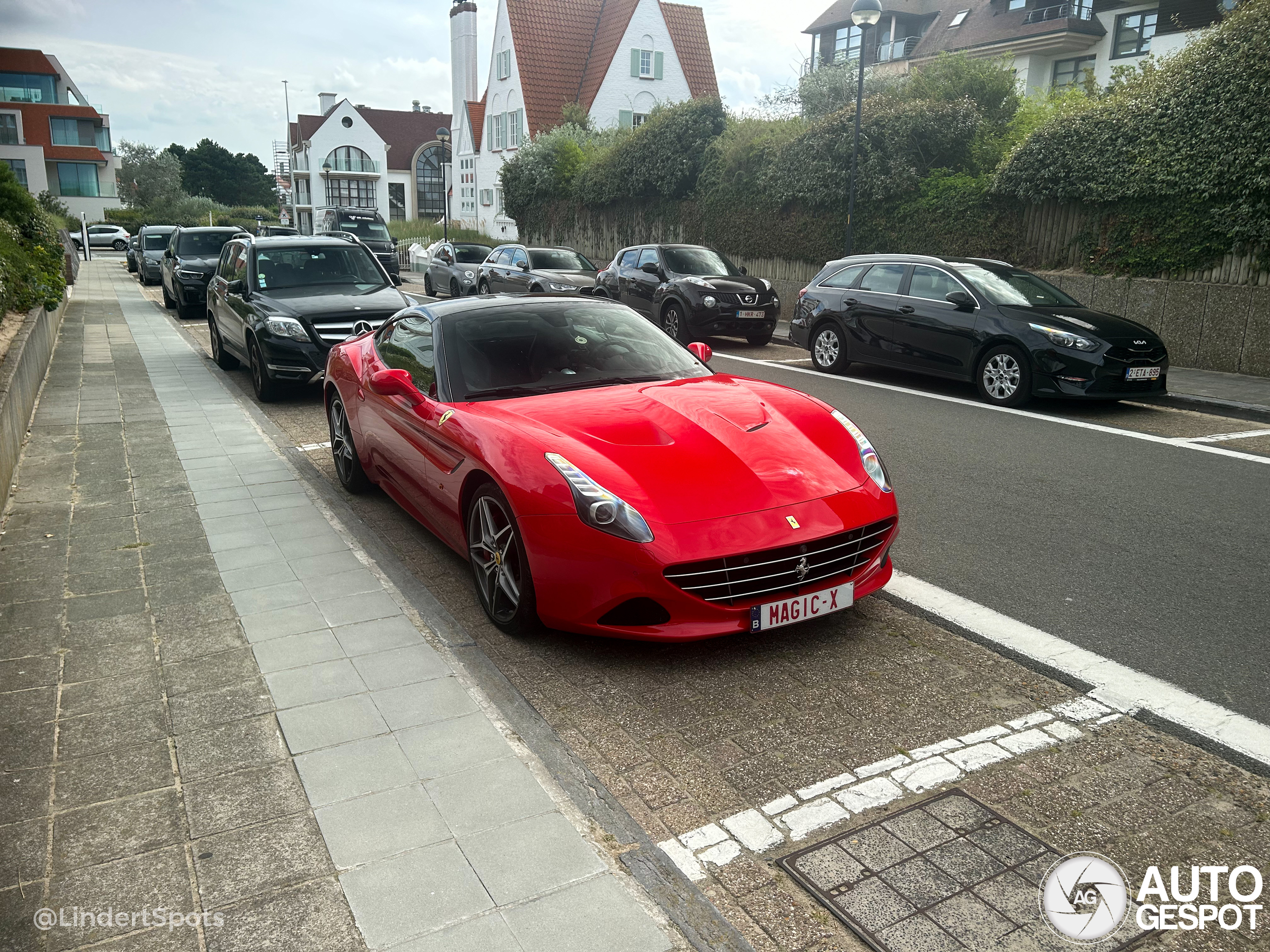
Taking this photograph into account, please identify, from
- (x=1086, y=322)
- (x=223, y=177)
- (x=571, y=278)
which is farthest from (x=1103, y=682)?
(x=223, y=177)

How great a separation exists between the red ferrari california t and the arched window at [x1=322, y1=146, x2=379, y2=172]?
260ft

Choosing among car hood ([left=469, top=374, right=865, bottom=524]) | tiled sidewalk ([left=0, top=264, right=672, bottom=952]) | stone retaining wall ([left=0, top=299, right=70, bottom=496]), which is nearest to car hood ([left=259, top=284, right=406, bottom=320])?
stone retaining wall ([left=0, top=299, right=70, bottom=496])

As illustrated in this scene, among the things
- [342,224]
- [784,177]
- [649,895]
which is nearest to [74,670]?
[649,895]

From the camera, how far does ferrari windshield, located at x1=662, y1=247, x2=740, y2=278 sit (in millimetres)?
17203

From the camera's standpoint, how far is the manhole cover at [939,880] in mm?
2510

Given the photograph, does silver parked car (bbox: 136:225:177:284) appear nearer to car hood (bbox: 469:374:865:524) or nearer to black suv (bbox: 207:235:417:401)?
black suv (bbox: 207:235:417:401)

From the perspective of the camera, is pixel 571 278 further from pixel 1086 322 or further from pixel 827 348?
pixel 1086 322

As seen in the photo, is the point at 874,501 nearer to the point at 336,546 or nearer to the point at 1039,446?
the point at 336,546

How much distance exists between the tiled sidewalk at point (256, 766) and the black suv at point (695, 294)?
433 inches

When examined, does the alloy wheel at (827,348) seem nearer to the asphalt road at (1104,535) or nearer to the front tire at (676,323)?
the front tire at (676,323)

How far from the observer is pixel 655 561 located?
12.4 ft

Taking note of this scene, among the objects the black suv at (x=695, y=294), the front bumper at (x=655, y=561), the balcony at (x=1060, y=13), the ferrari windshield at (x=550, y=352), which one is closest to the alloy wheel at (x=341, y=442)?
the ferrari windshield at (x=550, y=352)

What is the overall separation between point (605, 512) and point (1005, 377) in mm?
8296

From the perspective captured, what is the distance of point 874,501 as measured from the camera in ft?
14.2
